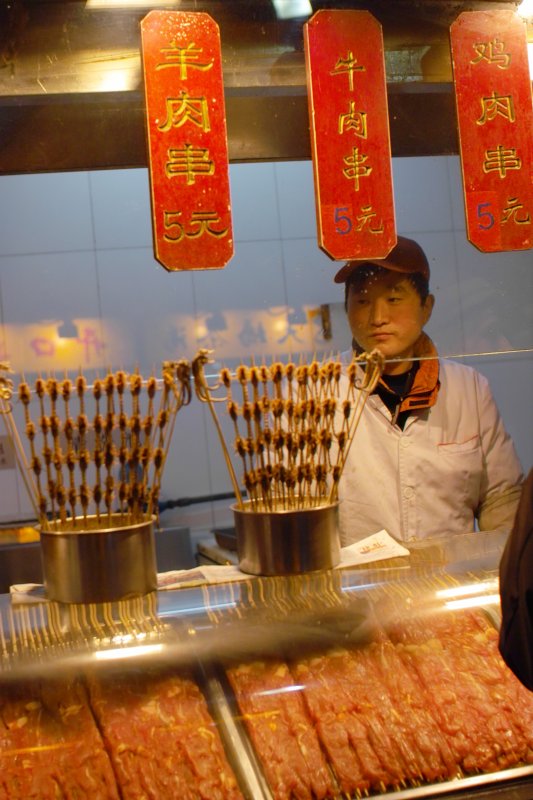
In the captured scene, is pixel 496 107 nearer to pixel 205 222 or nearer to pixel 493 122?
pixel 493 122

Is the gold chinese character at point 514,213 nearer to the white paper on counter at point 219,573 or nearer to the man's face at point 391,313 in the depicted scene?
the man's face at point 391,313

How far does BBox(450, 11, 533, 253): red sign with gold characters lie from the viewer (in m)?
2.59

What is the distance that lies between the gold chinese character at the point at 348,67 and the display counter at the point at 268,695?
1.44 metres

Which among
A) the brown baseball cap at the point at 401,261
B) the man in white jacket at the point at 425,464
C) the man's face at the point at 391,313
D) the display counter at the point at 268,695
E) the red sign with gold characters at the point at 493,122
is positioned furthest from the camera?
the man in white jacket at the point at 425,464

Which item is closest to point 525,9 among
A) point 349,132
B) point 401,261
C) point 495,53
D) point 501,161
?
point 495,53

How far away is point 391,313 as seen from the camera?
286cm

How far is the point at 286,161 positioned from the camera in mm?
2699

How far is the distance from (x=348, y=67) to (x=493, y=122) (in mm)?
488

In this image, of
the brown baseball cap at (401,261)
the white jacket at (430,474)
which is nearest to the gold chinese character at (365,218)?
the brown baseball cap at (401,261)

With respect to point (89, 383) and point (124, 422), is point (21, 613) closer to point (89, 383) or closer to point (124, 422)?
point (124, 422)

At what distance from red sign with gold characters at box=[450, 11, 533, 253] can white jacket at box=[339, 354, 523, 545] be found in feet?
2.54

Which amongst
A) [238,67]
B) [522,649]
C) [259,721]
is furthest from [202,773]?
[238,67]

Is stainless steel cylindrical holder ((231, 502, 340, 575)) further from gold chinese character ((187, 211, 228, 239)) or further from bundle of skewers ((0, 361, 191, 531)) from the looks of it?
gold chinese character ((187, 211, 228, 239))

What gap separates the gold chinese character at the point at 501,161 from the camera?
8.56 feet
